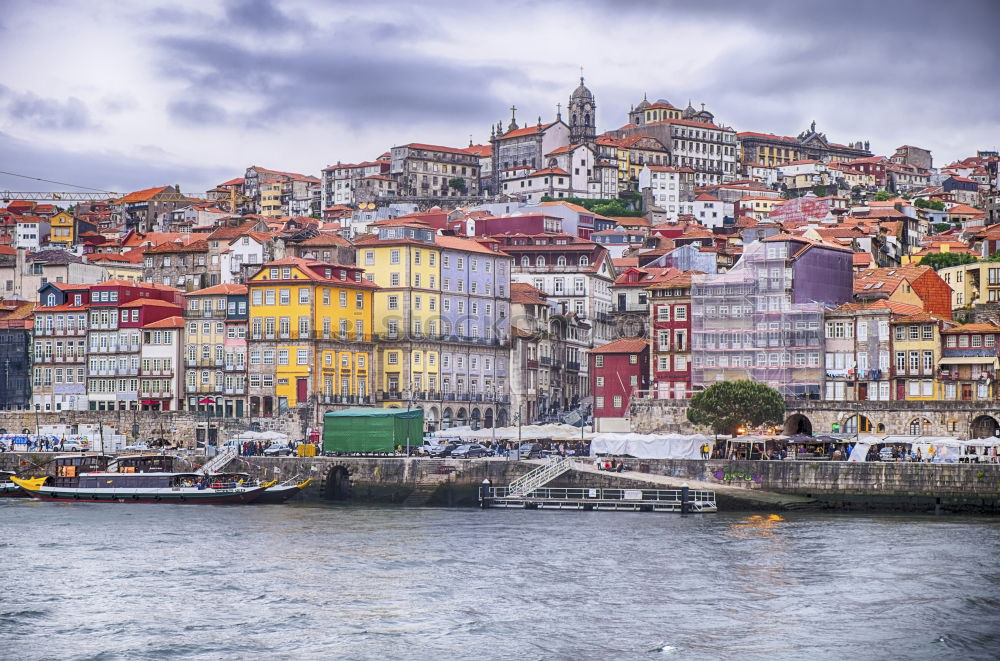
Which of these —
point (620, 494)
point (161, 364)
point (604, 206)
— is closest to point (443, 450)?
point (620, 494)

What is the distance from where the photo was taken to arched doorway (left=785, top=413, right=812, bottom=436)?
85.8m

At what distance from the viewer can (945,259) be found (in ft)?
385

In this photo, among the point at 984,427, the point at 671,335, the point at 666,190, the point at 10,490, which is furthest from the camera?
the point at 666,190

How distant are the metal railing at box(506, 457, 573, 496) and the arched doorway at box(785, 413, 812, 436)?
16.4 meters

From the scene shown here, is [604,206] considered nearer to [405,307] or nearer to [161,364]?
[405,307]

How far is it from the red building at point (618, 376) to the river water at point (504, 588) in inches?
1147

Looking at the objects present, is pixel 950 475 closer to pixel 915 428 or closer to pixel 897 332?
pixel 915 428

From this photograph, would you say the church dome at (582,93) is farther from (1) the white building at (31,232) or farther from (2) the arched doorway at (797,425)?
(2) the arched doorway at (797,425)

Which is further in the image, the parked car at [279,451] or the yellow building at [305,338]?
the yellow building at [305,338]

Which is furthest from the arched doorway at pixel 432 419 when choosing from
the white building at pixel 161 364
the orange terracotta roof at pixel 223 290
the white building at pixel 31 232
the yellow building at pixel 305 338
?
the white building at pixel 31 232

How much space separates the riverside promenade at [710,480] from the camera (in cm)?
6875

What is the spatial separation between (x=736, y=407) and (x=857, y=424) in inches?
270

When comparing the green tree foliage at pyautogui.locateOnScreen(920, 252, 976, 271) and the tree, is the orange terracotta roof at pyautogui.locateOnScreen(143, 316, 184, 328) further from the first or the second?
the green tree foliage at pyautogui.locateOnScreen(920, 252, 976, 271)

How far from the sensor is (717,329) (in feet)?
302
